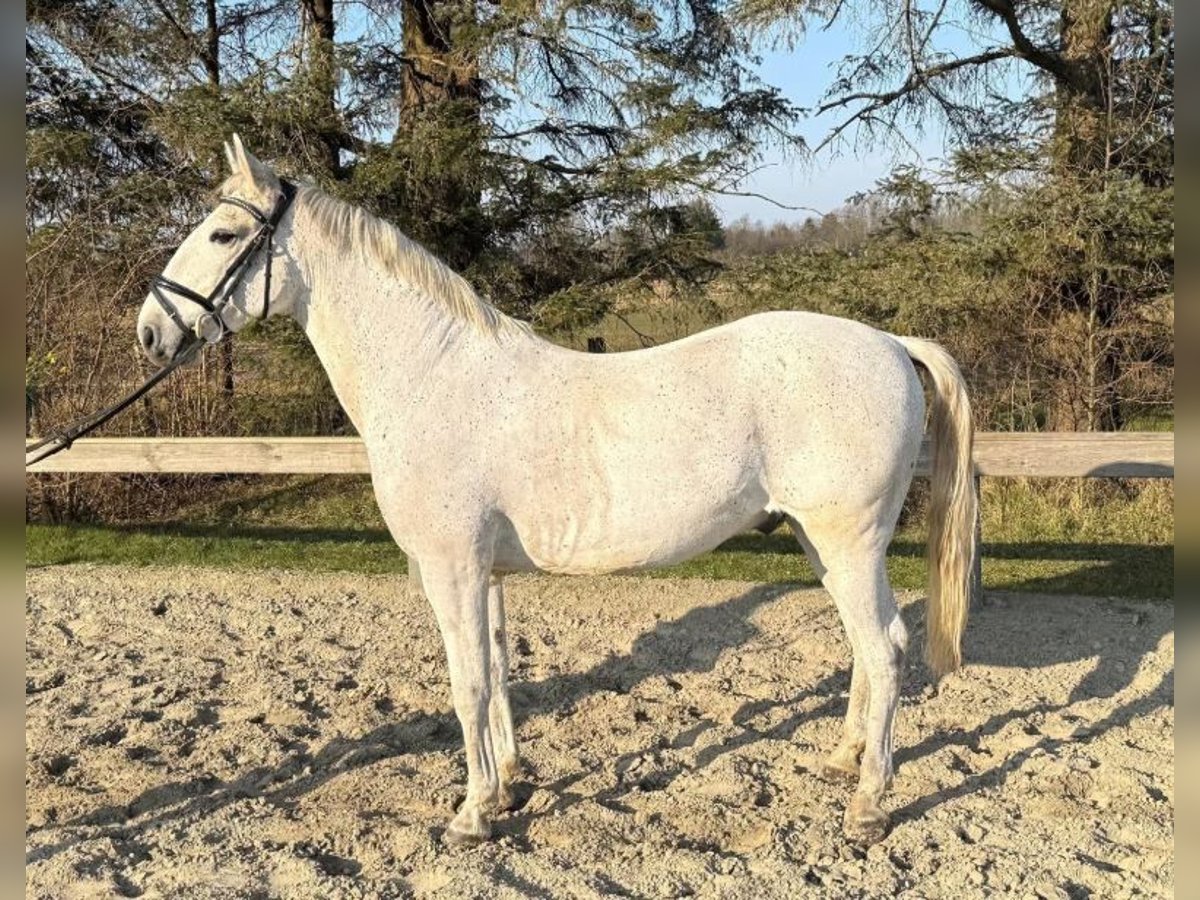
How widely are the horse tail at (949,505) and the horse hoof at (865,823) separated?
1.94ft

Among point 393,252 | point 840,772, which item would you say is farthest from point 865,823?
point 393,252

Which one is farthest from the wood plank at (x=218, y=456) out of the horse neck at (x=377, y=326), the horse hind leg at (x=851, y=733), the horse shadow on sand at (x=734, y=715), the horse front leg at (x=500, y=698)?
the horse hind leg at (x=851, y=733)

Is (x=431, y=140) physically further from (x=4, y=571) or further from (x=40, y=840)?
(x=4, y=571)

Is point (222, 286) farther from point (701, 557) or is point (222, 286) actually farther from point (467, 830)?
point (701, 557)

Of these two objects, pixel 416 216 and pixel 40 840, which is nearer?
pixel 40 840

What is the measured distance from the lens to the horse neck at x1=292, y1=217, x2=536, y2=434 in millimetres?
2789

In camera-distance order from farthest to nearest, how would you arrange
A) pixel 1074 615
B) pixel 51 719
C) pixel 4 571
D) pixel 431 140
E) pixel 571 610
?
1. pixel 431 140
2. pixel 571 610
3. pixel 1074 615
4. pixel 51 719
5. pixel 4 571

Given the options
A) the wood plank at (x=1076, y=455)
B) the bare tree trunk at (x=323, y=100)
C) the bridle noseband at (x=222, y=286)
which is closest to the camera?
the bridle noseband at (x=222, y=286)

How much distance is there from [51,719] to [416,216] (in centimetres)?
458

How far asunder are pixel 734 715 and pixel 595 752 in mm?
666

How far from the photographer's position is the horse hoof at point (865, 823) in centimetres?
278

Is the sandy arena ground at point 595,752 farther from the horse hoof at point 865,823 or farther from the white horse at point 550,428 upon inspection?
the white horse at point 550,428

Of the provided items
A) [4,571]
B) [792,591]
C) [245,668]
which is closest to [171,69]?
[245,668]

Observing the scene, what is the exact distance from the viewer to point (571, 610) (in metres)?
5.12
